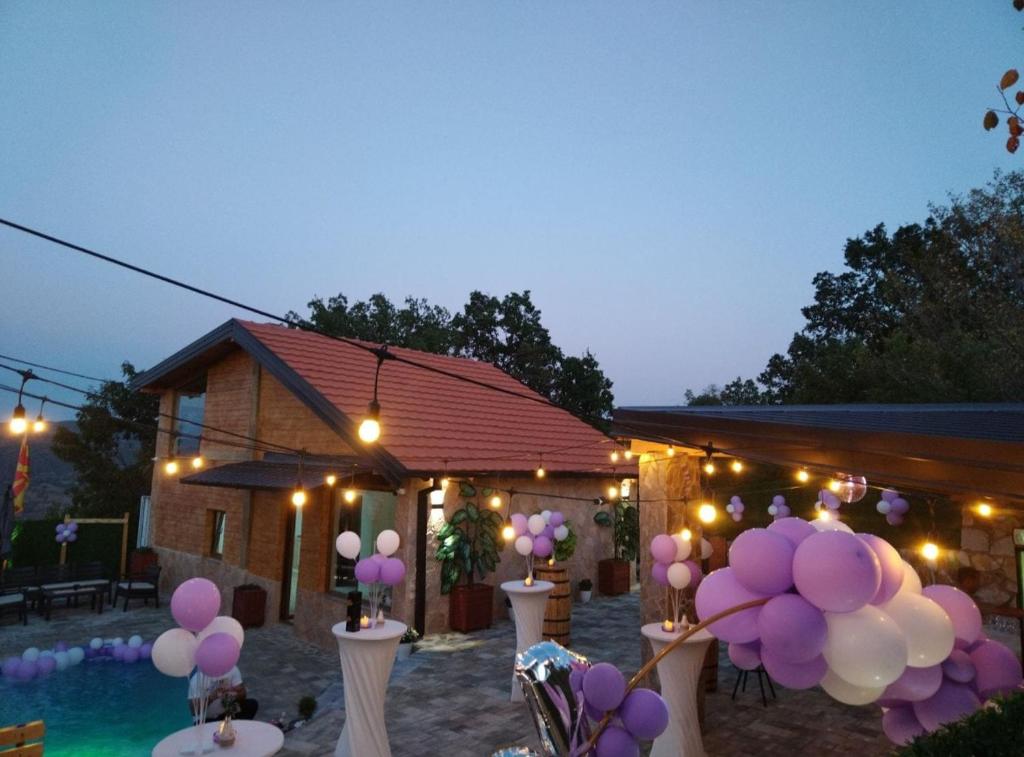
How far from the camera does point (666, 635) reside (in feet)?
21.9

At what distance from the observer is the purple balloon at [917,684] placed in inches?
129

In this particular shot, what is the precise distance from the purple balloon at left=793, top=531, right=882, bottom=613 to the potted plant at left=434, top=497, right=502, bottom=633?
885 cm

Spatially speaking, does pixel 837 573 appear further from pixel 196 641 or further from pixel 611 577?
pixel 611 577

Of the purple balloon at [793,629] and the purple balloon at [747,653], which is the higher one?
the purple balloon at [793,629]

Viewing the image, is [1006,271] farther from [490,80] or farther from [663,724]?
[663,724]

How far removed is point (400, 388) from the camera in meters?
13.6

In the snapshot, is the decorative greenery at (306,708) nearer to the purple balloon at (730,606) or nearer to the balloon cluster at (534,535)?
the balloon cluster at (534,535)

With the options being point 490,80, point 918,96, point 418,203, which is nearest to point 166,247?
point 418,203

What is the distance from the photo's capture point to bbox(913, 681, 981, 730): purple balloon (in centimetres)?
339

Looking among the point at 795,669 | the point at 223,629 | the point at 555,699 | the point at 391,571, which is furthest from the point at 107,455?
the point at 795,669

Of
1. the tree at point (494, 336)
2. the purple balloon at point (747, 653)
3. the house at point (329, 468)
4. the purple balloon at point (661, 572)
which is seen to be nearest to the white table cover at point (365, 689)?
the purple balloon at point (661, 572)

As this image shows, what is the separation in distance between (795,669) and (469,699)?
6.25 m

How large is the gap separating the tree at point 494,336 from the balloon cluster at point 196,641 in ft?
86.0

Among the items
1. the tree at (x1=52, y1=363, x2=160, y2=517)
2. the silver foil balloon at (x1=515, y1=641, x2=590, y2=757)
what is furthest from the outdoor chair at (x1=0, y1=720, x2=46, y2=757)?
the tree at (x1=52, y1=363, x2=160, y2=517)
